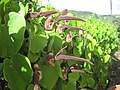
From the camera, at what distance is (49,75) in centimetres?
118

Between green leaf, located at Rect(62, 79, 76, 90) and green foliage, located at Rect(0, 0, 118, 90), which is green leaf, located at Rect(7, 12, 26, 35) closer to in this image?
green foliage, located at Rect(0, 0, 118, 90)

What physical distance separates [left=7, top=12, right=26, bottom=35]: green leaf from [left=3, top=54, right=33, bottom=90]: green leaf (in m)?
0.09

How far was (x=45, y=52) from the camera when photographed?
122 centimetres

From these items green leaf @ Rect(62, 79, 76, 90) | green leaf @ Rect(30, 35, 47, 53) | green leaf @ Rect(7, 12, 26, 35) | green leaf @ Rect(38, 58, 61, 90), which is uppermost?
green leaf @ Rect(7, 12, 26, 35)

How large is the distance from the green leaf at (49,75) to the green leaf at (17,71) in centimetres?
13

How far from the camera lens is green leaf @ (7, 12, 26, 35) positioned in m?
1.04

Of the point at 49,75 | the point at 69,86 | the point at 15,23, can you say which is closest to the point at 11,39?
the point at 15,23

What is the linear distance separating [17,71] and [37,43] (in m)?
0.16

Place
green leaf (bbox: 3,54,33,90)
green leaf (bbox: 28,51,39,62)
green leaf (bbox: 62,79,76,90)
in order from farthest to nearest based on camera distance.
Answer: green leaf (bbox: 62,79,76,90) < green leaf (bbox: 28,51,39,62) < green leaf (bbox: 3,54,33,90)

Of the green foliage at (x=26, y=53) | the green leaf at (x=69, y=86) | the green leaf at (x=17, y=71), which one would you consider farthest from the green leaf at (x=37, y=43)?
the green leaf at (x=69, y=86)

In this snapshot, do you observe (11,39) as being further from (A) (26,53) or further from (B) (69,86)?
(B) (69,86)

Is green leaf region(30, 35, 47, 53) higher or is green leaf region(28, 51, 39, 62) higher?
Result: green leaf region(30, 35, 47, 53)

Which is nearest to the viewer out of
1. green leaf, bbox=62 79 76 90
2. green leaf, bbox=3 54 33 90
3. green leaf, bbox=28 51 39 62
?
green leaf, bbox=3 54 33 90

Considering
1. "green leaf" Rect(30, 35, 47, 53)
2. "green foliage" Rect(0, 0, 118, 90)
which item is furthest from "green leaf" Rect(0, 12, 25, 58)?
"green leaf" Rect(30, 35, 47, 53)
